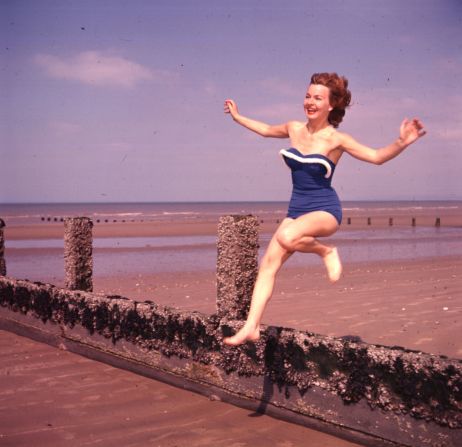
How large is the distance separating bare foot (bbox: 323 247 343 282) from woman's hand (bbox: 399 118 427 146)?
2.97 feet

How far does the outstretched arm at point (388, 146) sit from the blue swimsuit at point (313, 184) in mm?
157

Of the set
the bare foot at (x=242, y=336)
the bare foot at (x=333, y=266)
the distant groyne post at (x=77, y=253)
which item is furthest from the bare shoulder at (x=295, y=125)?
the distant groyne post at (x=77, y=253)

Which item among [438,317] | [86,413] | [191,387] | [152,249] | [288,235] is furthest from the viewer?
[152,249]

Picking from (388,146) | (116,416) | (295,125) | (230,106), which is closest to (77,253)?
(116,416)

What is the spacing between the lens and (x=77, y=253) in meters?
7.46

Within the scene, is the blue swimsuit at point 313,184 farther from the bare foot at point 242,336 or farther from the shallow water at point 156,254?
the shallow water at point 156,254

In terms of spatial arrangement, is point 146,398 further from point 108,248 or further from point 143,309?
point 108,248

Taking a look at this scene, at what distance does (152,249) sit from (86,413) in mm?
21056

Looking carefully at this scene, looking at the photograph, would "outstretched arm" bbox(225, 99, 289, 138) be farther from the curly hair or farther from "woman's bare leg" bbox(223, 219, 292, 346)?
"woman's bare leg" bbox(223, 219, 292, 346)

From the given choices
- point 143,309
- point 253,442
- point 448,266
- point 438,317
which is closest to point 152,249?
point 448,266

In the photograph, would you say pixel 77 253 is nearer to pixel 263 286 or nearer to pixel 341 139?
pixel 263 286

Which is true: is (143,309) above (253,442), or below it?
above

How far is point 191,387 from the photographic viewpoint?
18.0ft

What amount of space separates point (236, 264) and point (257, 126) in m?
1.49
